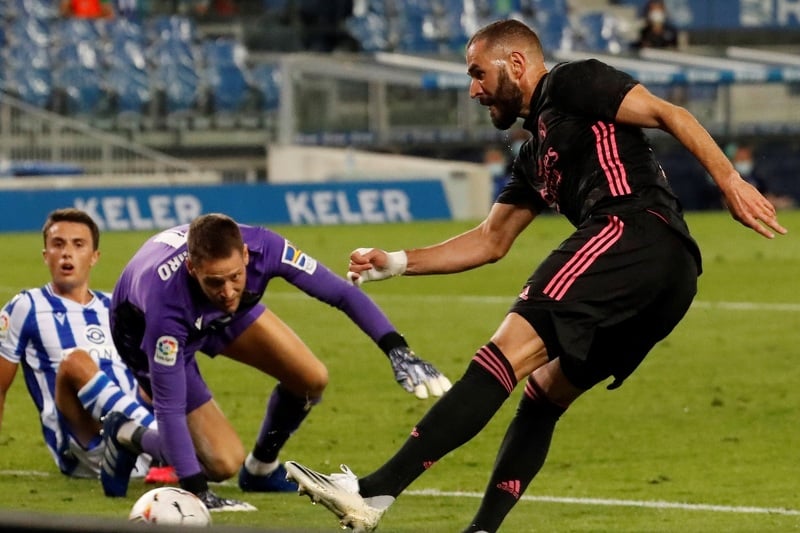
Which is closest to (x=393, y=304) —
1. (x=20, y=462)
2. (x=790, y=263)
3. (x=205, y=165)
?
(x=790, y=263)

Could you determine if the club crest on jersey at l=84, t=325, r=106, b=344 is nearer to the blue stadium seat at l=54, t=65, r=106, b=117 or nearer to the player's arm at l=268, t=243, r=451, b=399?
the player's arm at l=268, t=243, r=451, b=399

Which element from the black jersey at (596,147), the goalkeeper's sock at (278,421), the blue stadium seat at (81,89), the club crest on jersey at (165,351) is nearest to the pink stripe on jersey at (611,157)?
the black jersey at (596,147)

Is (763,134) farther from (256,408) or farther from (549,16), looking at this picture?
(256,408)

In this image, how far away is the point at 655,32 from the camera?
1216 inches

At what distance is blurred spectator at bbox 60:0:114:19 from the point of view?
32.4m

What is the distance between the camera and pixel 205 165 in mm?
29234

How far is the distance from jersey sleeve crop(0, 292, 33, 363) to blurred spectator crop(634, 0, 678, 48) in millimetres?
23699

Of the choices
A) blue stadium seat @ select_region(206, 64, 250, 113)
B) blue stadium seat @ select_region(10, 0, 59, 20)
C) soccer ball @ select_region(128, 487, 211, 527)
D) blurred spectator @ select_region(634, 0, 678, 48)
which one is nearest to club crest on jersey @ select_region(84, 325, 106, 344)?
soccer ball @ select_region(128, 487, 211, 527)

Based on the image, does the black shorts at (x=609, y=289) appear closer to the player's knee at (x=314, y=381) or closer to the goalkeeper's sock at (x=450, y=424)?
the goalkeeper's sock at (x=450, y=424)

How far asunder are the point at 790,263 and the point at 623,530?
13.8 metres

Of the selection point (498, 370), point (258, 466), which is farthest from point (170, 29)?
point (498, 370)

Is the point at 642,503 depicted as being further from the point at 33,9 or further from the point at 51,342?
the point at 33,9

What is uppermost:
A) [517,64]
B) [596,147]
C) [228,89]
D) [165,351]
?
[517,64]

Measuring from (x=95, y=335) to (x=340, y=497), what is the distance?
131 inches
